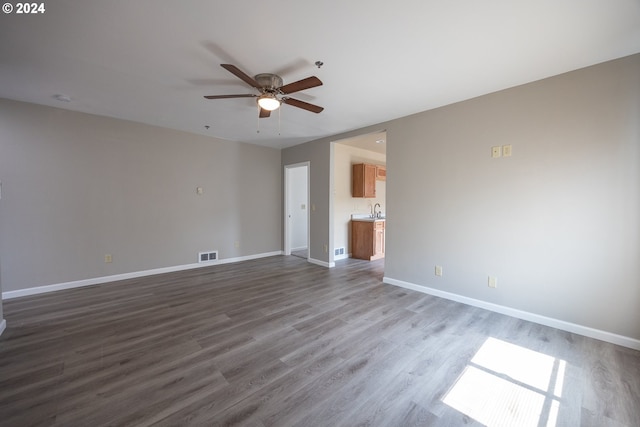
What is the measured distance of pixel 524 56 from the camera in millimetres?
2271

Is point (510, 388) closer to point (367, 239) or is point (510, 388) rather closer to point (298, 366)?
point (298, 366)

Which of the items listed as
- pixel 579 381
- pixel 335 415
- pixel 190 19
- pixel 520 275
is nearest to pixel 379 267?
pixel 520 275

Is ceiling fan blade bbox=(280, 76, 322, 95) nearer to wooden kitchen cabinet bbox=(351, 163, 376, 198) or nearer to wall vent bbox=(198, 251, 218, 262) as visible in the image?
wooden kitchen cabinet bbox=(351, 163, 376, 198)

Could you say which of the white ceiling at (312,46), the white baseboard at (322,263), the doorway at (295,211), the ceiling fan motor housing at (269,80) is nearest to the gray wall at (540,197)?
the white ceiling at (312,46)

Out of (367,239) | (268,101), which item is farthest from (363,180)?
(268,101)

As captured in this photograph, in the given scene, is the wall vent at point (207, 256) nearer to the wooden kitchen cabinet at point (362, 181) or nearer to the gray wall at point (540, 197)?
the wooden kitchen cabinet at point (362, 181)

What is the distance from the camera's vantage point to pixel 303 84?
2352 millimetres

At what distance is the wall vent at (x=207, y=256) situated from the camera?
16.5 ft

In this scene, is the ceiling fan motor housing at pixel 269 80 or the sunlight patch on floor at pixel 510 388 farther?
the ceiling fan motor housing at pixel 269 80

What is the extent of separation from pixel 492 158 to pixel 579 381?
7.24 feet

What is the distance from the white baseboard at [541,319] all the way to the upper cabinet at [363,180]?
2695mm

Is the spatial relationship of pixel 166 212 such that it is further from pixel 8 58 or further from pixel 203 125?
pixel 8 58

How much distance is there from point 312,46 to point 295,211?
16.2 ft

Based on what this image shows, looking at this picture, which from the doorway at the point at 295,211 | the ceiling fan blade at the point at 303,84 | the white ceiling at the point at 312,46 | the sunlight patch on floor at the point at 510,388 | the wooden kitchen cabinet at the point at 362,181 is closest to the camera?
the sunlight patch on floor at the point at 510,388
